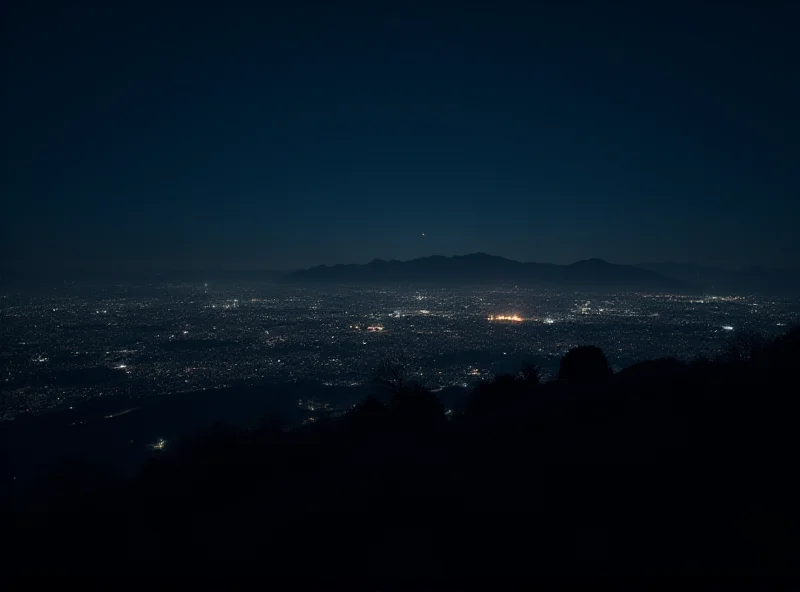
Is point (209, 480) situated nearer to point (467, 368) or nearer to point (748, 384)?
point (748, 384)

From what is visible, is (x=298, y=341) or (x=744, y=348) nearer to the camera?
(x=744, y=348)

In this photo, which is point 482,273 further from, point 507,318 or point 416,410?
point 416,410

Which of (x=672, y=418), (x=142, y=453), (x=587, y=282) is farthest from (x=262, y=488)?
(x=587, y=282)

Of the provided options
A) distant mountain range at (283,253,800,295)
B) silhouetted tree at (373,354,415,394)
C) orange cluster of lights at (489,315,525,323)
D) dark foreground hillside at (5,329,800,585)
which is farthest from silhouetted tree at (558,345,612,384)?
distant mountain range at (283,253,800,295)

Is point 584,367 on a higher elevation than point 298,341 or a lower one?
higher

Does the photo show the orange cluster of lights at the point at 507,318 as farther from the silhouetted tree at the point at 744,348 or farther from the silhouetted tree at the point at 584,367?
the silhouetted tree at the point at 584,367

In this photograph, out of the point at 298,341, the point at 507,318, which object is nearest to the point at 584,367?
the point at 298,341

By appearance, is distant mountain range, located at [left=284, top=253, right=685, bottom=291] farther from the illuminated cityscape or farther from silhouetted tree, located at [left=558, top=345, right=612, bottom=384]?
silhouetted tree, located at [left=558, top=345, right=612, bottom=384]
